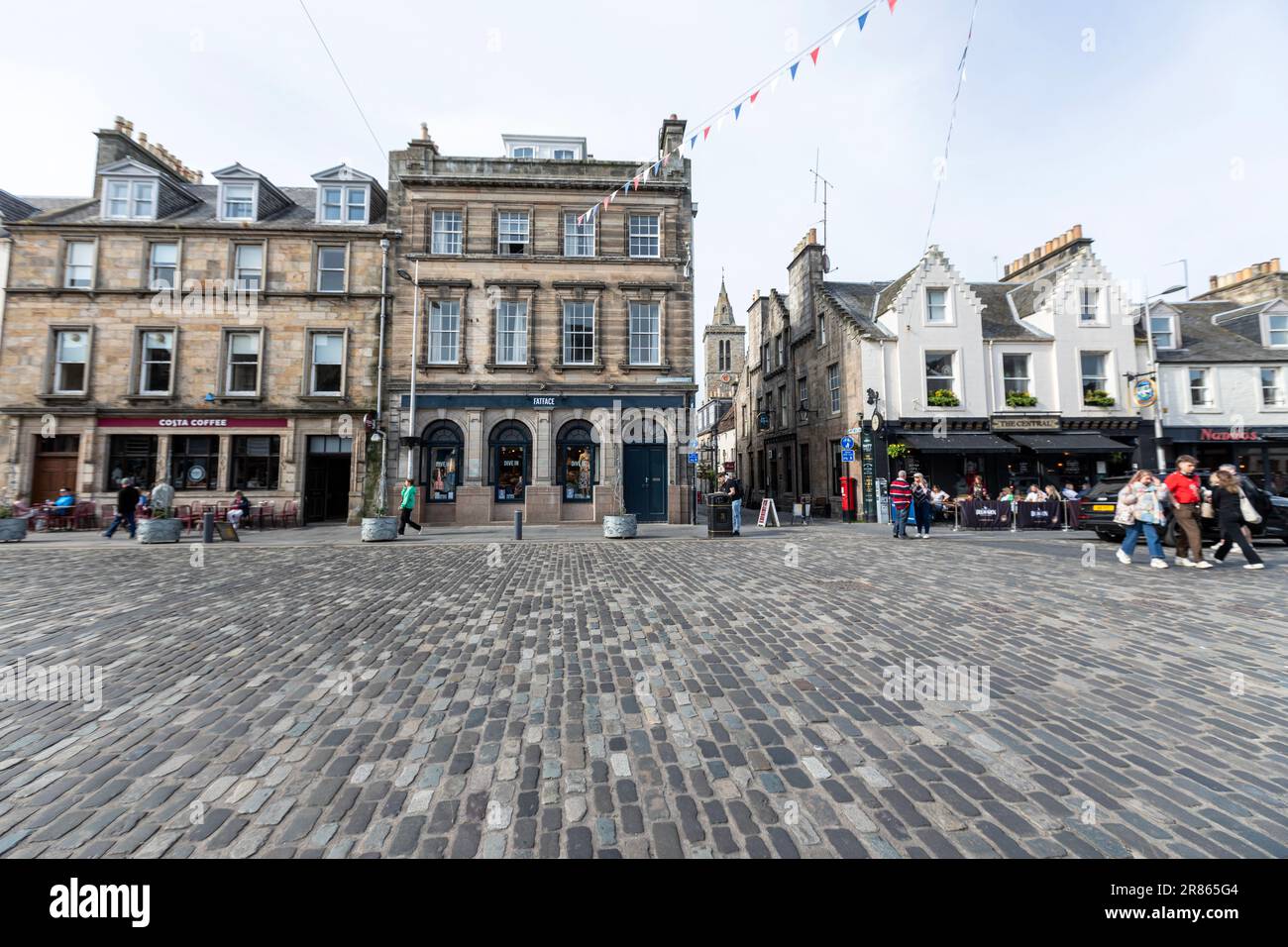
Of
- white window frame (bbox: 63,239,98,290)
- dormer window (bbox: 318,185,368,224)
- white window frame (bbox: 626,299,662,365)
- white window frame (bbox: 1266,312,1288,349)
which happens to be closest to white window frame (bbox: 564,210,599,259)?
white window frame (bbox: 626,299,662,365)

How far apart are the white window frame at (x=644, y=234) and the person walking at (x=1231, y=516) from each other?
17.4m

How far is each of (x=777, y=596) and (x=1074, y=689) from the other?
335cm

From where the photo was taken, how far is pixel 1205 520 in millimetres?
11445

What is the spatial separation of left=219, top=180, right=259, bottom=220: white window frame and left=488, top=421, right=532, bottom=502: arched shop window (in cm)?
1281


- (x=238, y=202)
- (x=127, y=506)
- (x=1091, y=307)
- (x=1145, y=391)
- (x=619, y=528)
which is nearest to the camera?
(x=619, y=528)

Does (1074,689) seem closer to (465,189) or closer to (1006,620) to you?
(1006,620)

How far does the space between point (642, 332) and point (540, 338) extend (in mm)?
3945

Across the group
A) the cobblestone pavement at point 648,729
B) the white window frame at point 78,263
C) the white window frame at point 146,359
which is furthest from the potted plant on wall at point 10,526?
the cobblestone pavement at point 648,729

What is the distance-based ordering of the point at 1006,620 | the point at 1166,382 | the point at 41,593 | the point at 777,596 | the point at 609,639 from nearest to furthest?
the point at 609,639, the point at 1006,620, the point at 777,596, the point at 41,593, the point at 1166,382

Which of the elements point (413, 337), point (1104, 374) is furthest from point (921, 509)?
point (413, 337)

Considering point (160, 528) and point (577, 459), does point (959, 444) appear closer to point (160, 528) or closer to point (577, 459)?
point (577, 459)

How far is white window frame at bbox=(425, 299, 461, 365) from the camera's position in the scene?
19.9 meters

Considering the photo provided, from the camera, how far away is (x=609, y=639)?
494 cm

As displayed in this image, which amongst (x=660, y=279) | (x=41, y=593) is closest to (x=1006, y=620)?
(x=41, y=593)
